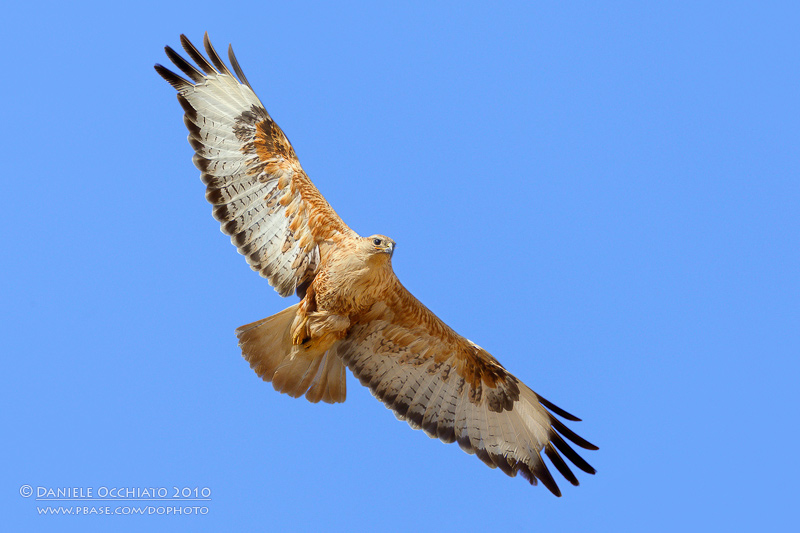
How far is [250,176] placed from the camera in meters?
8.73

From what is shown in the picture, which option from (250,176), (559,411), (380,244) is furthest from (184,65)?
(559,411)

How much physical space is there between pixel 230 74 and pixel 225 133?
2.10 ft

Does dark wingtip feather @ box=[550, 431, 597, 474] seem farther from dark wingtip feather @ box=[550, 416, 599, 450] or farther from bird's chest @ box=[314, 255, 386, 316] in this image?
bird's chest @ box=[314, 255, 386, 316]

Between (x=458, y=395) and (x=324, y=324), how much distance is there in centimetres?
175

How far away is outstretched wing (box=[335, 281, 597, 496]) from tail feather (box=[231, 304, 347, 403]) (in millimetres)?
264

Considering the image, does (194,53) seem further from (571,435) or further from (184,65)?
(571,435)

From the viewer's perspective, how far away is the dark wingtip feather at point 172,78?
853cm

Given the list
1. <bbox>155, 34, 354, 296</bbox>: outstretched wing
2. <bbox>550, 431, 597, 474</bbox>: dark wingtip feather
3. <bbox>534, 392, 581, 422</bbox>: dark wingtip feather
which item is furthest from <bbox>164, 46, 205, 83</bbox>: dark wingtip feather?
<bbox>550, 431, 597, 474</bbox>: dark wingtip feather

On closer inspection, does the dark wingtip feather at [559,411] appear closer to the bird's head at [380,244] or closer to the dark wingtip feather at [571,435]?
the dark wingtip feather at [571,435]

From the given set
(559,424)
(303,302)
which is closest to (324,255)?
(303,302)

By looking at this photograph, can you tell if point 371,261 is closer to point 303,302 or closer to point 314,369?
point 303,302

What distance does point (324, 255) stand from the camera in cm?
855

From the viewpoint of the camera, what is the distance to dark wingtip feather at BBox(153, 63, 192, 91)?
8531 millimetres

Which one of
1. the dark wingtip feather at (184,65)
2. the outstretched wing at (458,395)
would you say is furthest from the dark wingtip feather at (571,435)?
the dark wingtip feather at (184,65)
